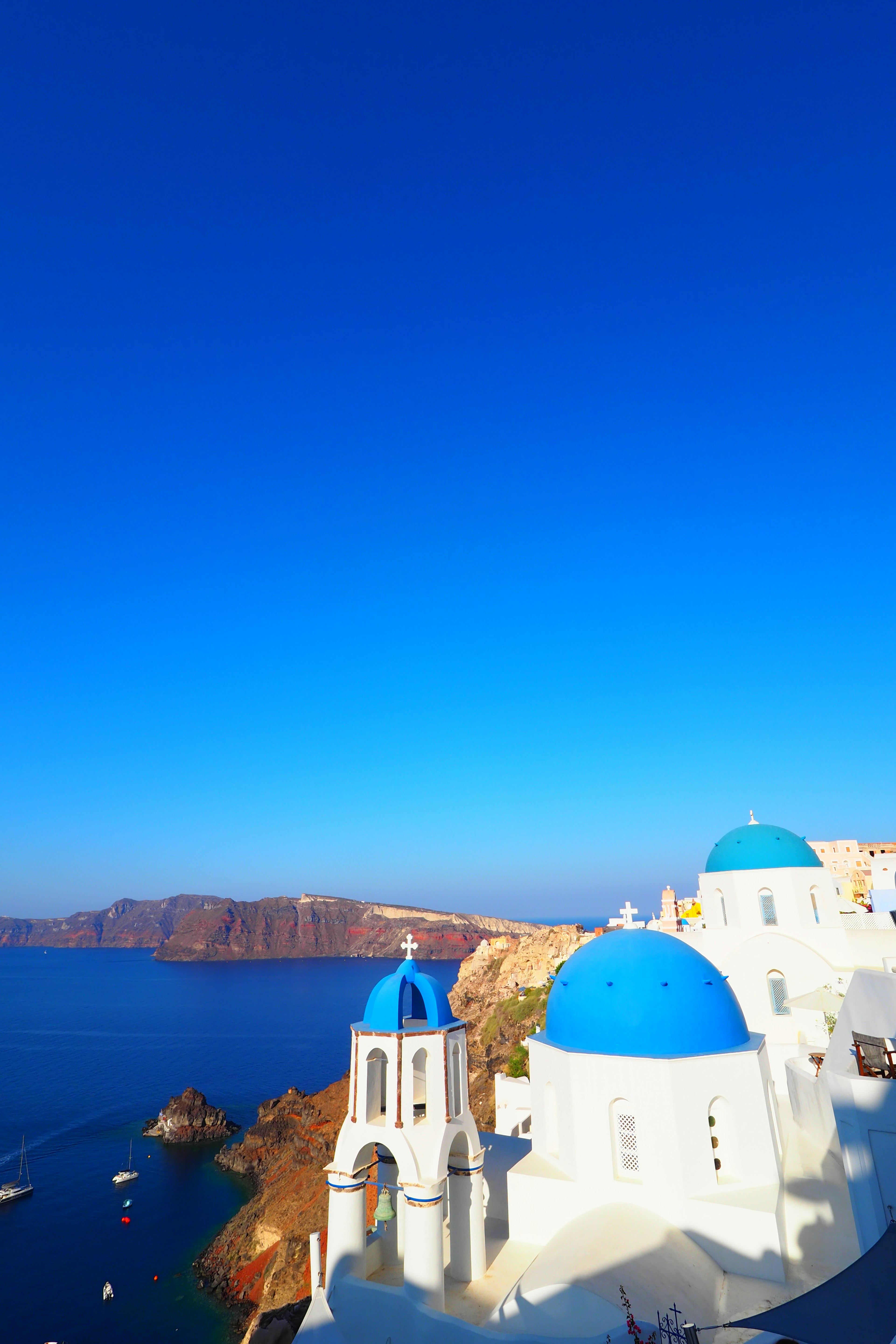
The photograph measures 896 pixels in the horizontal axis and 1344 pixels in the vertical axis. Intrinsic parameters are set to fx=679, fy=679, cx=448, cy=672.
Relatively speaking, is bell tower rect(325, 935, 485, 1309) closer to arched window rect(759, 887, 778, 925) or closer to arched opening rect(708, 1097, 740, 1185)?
arched opening rect(708, 1097, 740, 1185)

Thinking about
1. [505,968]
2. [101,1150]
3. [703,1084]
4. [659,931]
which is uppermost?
[659,931]

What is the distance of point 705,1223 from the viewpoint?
10.2 meters

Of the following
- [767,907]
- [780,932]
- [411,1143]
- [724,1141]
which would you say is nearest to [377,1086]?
[411,1143]

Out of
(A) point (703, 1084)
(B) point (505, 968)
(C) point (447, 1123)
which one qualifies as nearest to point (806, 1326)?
(A) point (703, 1084)

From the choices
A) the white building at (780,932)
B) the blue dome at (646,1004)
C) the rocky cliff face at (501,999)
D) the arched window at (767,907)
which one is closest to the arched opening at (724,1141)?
the blue dome at (646,1004)

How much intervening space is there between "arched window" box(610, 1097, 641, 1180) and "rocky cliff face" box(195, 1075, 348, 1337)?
12.6 meters

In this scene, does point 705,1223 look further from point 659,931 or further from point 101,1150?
point 101,1150

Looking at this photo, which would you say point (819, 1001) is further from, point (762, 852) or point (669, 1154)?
point (669, 1154)

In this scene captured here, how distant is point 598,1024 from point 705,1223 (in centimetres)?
294

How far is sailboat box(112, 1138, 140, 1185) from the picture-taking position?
133 ft

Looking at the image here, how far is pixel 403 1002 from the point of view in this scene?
11742mm

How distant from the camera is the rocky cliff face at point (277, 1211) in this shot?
2522 cm

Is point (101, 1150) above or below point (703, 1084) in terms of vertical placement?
below

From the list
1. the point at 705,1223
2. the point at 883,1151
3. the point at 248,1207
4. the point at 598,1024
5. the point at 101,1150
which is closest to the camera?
the point at 883,1151
